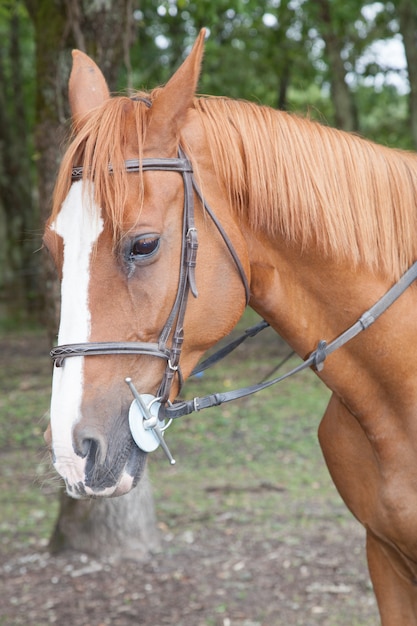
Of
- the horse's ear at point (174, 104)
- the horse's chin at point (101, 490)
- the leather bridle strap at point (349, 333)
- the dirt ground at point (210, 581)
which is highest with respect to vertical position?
the horse's ear at point (174, 104)

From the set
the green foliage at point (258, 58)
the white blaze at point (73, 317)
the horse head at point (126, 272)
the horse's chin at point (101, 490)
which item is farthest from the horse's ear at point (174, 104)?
the green foliage at point (258, 58)

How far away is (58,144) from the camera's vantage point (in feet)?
15.6

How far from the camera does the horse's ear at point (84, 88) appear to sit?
2.56 meters

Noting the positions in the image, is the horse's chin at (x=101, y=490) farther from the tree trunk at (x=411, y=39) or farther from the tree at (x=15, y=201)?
the tree at (x=15, y=201)

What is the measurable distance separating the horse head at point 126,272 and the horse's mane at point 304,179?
0.11ft

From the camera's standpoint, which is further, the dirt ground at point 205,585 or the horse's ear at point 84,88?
the dirt ground at point 205,585

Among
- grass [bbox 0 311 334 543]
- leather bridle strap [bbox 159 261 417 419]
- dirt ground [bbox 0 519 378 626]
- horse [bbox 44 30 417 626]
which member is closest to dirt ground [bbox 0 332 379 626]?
dirt ground [bbox 0 519 378 626]

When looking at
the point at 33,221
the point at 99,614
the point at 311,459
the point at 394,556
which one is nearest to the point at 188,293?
the point at 394,556

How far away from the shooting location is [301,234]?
2.45 m

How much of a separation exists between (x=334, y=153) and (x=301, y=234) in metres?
0.32

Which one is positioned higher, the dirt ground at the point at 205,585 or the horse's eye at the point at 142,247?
the horse's eye at the point at 142,247

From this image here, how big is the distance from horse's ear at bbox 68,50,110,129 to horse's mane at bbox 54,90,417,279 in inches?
10.0

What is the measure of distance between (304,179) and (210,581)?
10.1 ft

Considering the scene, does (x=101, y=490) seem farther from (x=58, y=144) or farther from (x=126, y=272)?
(x=58, y=144)
